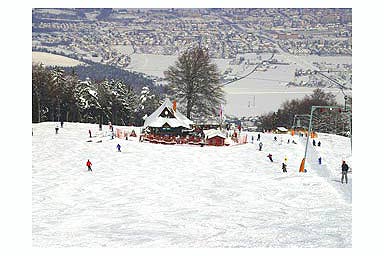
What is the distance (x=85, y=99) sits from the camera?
13625 mm

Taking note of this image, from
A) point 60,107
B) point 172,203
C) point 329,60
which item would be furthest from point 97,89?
point 329,60

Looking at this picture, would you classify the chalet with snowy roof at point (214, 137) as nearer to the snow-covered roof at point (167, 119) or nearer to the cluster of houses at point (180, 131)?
the cluster of houses at point (180, 131)

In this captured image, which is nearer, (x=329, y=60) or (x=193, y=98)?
(x=329, y=60)

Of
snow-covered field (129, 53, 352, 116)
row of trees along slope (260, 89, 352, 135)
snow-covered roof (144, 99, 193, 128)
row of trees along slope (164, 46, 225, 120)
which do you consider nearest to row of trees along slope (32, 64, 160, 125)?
snow-covered roof (144, 99, 193, 128)

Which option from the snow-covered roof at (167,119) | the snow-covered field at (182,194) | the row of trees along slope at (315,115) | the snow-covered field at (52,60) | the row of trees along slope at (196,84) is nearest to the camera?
the snow-covered field at (182,194)

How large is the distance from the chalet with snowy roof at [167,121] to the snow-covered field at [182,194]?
0.37 metres

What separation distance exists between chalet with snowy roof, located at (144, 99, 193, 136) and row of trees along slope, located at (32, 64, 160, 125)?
0.15m

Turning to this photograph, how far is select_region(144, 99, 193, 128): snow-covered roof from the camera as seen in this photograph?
13.0 m

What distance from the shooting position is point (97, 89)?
13070 millimetres

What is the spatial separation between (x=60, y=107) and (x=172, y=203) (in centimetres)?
424

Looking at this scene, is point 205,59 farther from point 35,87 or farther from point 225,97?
point 35,87

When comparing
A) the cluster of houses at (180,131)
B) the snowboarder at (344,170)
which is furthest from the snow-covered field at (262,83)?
the snowboarder at (344,170)

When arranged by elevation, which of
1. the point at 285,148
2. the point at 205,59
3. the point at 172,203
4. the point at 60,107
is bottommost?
the point at 172,203

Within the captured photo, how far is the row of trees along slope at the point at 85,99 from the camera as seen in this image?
12648mm
